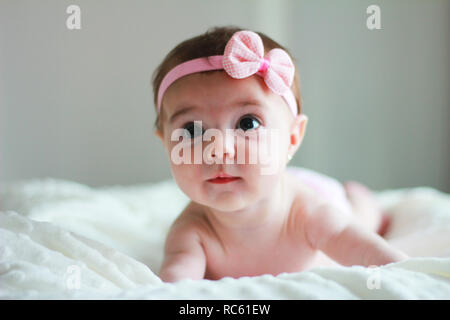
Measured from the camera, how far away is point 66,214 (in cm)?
109

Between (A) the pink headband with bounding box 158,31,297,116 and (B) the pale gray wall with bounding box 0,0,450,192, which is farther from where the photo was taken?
(B) the pale gray wall with bounding box 0,0,450,192

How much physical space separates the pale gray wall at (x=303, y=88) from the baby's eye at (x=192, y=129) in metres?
0.71

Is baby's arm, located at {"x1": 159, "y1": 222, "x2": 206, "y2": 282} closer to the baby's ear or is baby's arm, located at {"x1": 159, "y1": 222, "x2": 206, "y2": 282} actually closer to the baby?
the baby

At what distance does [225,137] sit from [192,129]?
0.07 metres

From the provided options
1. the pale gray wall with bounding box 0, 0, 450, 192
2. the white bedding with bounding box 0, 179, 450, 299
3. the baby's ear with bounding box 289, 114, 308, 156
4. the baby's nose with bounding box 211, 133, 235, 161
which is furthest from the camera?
the pale gray wall with bounding box 0, 0, 450, 192

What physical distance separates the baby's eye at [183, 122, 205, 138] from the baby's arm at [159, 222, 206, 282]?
0.68ft

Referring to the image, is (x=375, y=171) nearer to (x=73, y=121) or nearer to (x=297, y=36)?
(x=297, y=36)

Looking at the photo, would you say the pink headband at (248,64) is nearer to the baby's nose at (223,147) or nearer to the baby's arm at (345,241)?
the baby's nose at (223,147)

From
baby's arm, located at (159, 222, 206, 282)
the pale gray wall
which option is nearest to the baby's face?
baby's arm, located at (159, 222, 206, 282)

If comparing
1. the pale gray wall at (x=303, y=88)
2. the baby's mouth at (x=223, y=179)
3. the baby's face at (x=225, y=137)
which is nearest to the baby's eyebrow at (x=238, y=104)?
the baby's face at (x=225, y=137)

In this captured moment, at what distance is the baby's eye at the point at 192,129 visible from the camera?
759 millimetres

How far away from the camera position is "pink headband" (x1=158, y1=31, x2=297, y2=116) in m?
0.75
